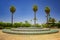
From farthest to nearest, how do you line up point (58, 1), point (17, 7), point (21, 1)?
point (17, 7) < point (21, 1) < point (58, 1)

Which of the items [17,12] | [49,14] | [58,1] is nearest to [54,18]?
[49,14]

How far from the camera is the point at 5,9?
2480 cm

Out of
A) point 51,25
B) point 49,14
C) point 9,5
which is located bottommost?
point 51,25

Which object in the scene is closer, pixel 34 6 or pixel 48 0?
pixel 48 0

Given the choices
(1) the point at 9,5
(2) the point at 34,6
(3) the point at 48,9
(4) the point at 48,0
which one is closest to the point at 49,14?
(3) the point at 48,9

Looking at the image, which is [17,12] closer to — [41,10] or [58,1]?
[41,10]

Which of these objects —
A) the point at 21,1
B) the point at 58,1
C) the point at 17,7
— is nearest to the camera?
the point at 58,1

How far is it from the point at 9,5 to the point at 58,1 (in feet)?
31.0

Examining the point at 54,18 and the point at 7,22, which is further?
the point at 54,18

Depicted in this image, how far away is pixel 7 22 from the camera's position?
82.0ft

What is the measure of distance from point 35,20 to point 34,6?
298 centimetres

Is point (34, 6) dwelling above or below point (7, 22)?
above

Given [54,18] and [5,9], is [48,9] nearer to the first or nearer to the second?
[54,18]

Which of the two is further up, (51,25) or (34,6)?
(34,6)
